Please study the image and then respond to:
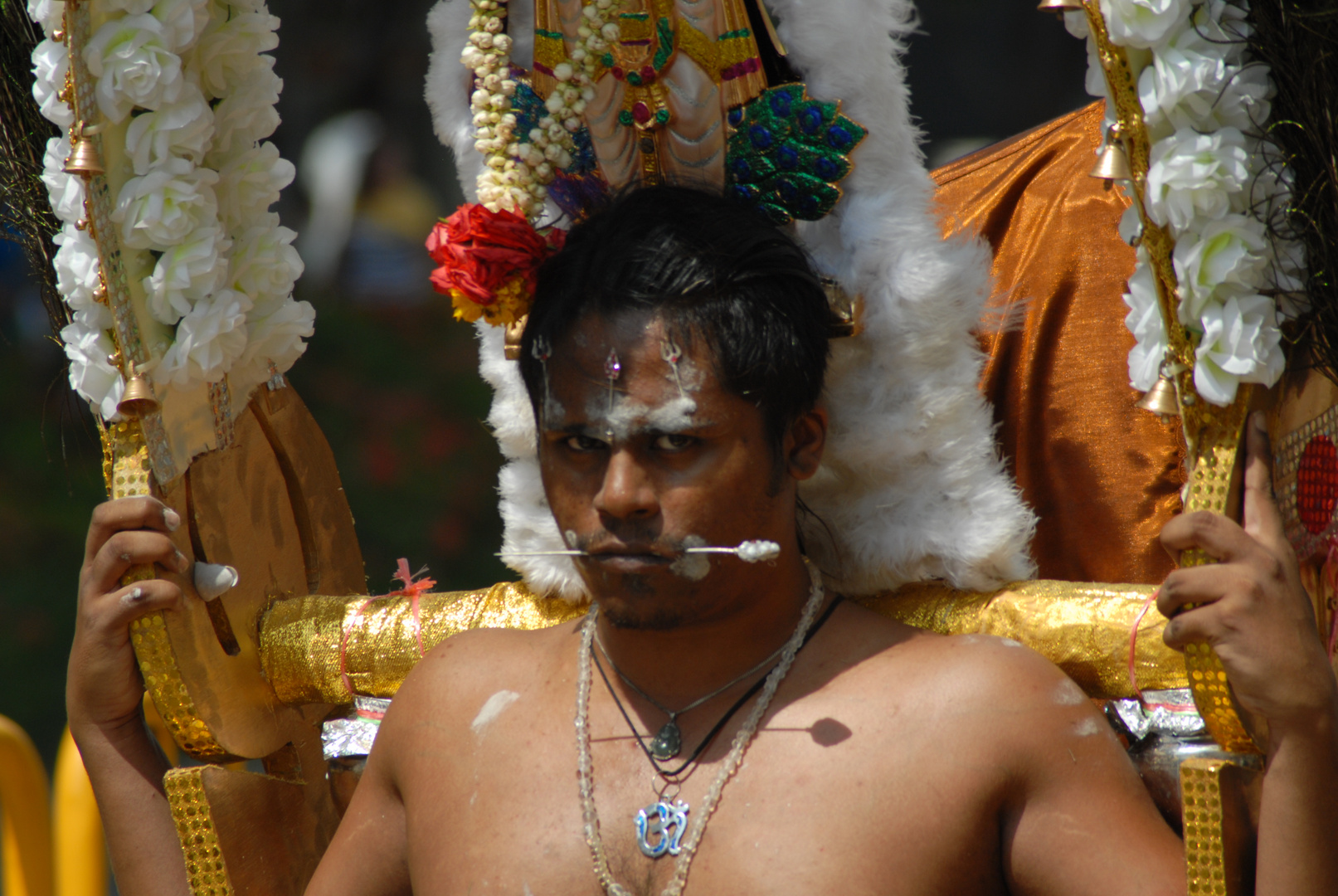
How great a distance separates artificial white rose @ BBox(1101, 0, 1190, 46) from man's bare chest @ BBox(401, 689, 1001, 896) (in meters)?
0.97

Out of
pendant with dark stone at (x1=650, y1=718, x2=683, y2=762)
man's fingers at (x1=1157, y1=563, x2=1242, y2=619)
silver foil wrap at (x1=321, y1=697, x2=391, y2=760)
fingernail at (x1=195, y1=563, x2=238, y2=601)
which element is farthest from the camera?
silver foil wrap at (x1=321, y1=697, x2=391, y2=760)

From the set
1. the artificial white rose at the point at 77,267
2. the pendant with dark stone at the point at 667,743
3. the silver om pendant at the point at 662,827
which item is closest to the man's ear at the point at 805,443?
the pendant with dark stone at the point at 667,743

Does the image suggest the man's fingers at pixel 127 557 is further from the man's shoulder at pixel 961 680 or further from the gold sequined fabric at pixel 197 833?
the man's shoulder at pixel 961 680

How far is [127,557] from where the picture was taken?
2.07 m

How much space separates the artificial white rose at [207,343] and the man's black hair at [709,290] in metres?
0.53

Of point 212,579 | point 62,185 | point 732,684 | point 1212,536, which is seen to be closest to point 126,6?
point 62,185

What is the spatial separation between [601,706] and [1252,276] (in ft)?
3.66

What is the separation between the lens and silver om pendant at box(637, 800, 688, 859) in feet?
6.02

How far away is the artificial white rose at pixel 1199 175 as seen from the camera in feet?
5.33

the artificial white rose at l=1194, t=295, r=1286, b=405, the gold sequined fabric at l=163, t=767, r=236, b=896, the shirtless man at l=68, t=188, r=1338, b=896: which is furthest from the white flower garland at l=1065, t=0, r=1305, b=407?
the gold sequined fabric at l=163, t=767, r=236, b=896

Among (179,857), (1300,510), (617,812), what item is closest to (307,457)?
(179,857)

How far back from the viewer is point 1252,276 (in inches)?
65.1

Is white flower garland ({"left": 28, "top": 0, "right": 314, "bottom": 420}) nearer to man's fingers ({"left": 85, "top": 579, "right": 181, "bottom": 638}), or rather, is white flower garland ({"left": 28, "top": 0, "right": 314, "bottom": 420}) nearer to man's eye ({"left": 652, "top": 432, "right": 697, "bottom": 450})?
→ man's fingers ({"left": 85, "top": 579, "right": 181, "bottom": 638})

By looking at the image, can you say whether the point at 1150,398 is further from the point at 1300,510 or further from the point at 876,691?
the point at 876,691
